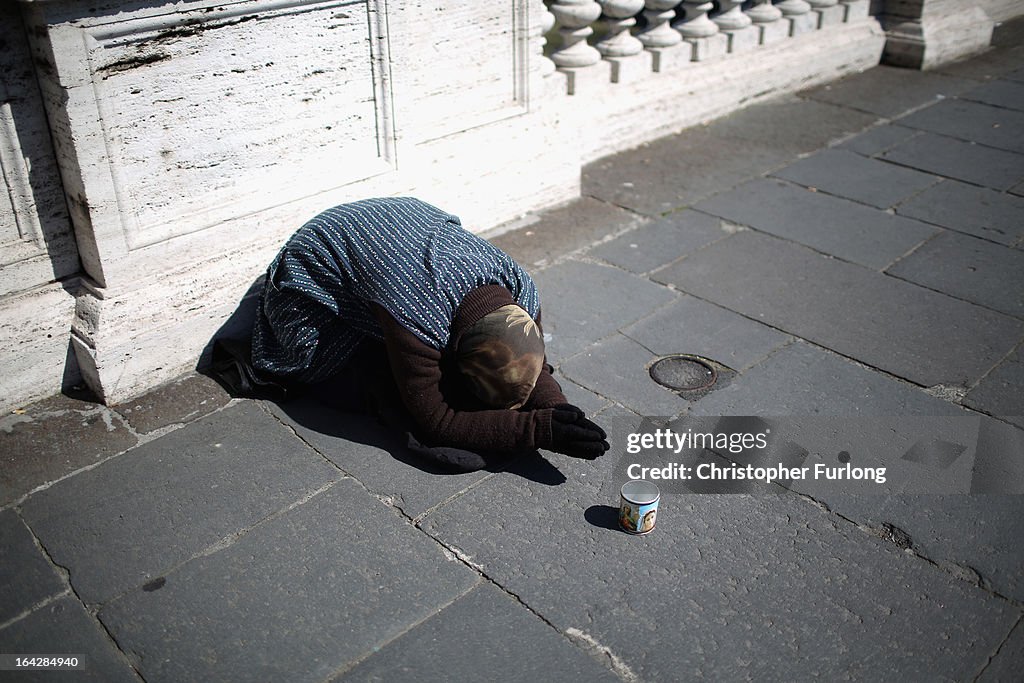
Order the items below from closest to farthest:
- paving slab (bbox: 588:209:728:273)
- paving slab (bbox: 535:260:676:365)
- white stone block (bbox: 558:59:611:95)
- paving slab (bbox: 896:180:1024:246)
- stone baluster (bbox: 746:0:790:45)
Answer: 1. paving slab (bbox: 535:260:676:365)
2. paving slab (bbox: 588:209:728:273)
3. paving slab (bbox: 896:180:1024:246)
4. white stone block (bbox: 558:59:611:95)
5. stone baluster (bbox: 746:0:790:45)

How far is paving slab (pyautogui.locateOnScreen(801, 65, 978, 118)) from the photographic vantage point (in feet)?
21.7

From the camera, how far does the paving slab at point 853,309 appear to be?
12.6 feet

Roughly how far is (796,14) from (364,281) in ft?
16.1

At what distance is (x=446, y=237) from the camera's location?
333 cm

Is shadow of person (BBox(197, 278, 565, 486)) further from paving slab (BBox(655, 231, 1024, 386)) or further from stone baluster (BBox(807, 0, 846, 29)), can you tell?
stone baluster (BBox(807, 0, 846, 29))

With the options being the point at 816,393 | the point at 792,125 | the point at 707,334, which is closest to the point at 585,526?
the point at 816,393

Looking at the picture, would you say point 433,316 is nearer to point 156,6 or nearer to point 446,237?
point 446,237

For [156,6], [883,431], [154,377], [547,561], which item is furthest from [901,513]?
[156,6]

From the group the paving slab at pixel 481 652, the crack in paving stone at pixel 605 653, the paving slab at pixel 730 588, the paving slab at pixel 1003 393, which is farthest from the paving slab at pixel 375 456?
the paving slab at pixel 1003 393

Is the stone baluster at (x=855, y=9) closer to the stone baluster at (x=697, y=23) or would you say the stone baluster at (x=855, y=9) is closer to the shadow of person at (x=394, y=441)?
the stone baluster at (x=697, y=23)

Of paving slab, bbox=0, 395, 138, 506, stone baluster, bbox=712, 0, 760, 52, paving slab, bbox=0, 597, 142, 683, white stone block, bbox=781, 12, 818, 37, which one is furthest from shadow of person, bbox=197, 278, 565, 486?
white stone block, bbox=781, 12, 818, 37

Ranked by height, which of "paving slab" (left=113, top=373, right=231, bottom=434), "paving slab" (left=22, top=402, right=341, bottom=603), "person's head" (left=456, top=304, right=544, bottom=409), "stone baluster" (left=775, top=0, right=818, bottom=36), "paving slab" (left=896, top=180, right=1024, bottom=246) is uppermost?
"stone baluster" (left=775, top=0, right=818, bottom=36)

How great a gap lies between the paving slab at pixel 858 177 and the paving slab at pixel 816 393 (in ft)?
5.82

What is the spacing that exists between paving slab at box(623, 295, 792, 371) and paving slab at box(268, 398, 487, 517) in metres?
1.15
